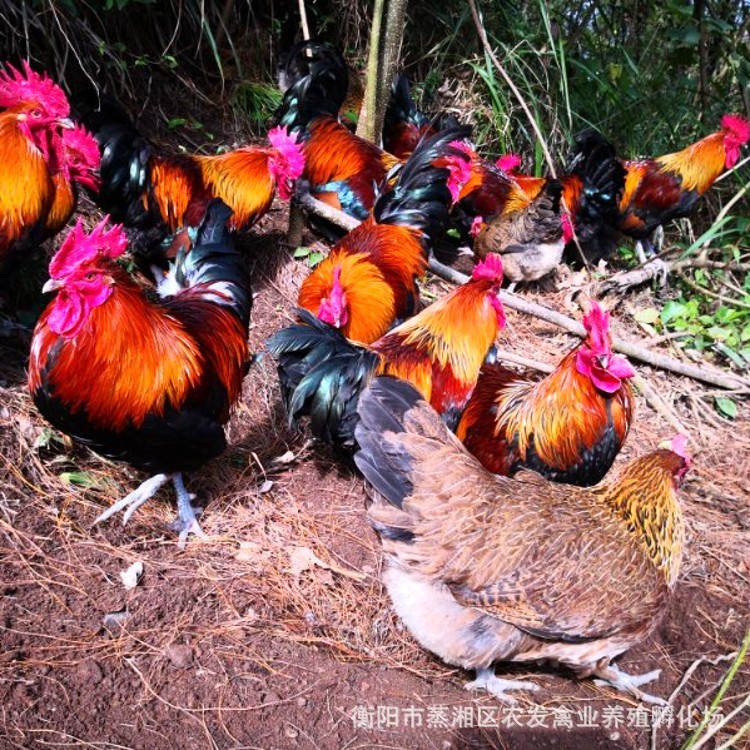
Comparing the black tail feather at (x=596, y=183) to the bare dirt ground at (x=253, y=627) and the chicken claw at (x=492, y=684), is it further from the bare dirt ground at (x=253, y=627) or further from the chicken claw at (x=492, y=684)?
the chicken claw at (x=492, y=684)

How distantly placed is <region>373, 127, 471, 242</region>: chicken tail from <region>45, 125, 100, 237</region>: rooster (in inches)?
86.7

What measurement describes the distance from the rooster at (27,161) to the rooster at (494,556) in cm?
219

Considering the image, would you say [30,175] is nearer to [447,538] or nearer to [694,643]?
[447,538]

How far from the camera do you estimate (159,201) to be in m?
4.98

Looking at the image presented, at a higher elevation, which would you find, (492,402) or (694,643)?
(492,402)

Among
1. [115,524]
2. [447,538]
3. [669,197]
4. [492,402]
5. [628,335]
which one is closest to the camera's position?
[447,538]

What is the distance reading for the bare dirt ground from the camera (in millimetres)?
2711

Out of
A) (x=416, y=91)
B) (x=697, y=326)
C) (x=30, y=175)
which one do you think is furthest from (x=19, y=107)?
(x=697, y=326)

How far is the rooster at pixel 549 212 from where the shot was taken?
609cm

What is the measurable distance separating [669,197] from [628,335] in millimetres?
1846

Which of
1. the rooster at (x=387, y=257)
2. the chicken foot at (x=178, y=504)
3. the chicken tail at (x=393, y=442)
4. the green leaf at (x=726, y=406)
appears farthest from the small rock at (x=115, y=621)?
the green leaf at (x=726, y=406)

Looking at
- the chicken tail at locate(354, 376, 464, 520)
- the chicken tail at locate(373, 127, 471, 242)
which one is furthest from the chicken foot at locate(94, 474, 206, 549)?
the chicken tail at locate(373, 127, 471, 242)

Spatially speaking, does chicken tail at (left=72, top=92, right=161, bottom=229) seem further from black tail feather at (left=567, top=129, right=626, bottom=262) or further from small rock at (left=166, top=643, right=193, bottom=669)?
black tail feather at (left=567, top=129, right=626, bottom=262)

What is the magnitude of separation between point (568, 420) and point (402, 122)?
179 inches
